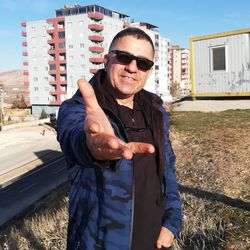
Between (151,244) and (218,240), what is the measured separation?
1979 mm

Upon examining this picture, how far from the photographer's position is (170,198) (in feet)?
8.60

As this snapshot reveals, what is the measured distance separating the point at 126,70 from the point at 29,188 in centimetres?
2867

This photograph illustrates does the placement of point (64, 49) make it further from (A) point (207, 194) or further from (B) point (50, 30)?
(A) point (207, 194)

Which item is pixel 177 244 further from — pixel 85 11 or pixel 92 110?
pixel 85 11

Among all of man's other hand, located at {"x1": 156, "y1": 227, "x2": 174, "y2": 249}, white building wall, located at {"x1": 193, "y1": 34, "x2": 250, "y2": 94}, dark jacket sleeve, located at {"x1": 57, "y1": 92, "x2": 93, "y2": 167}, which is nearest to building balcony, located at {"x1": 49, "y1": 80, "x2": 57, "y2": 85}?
white building wall, located at {"x1": 193, "y1": 34, "x2": 250, "y2": 94}

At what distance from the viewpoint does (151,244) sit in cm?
235

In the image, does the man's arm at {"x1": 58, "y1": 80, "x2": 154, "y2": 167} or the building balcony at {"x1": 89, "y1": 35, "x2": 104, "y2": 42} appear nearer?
the man's arm at {"x1": 58, "y1": 80, "x2": 154, "y2": 167}

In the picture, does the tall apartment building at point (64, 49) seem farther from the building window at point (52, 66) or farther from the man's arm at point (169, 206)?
the man's arm at point (169, 206)

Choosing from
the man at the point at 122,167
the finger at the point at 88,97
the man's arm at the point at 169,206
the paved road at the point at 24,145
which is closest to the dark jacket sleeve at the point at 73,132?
the man at the point at 122,167

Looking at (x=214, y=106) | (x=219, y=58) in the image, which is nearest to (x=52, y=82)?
(x=219, y=58)

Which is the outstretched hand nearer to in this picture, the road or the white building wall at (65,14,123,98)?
the road

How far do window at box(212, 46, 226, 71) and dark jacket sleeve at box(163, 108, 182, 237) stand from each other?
1587 cm

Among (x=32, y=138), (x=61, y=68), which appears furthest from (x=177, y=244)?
(x=61, y=68)

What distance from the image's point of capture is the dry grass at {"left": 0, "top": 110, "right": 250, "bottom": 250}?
422 cm
